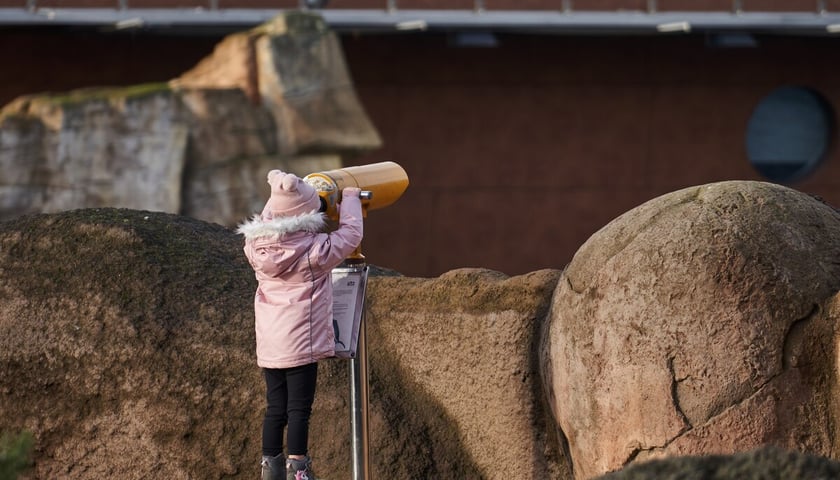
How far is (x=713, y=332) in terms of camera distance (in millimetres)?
4188

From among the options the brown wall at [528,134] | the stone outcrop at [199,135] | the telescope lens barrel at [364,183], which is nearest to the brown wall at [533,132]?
the brown wall at [528,134]

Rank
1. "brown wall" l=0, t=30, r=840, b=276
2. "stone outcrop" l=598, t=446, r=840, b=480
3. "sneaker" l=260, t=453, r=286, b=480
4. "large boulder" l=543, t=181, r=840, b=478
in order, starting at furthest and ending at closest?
Answer: "brown wall" l=0, t=30, r=840, b=276 → "sneaker" l=260, t=453, r=286, b=480 → "large boulder" l=543, t=181, r=840, b=478 → "stone outcrop" l=598, t=446, r=840, b=480

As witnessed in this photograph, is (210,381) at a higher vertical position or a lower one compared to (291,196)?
lower

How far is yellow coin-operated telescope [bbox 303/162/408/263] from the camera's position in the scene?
457cm

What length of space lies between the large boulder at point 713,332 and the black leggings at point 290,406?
0.96 metres

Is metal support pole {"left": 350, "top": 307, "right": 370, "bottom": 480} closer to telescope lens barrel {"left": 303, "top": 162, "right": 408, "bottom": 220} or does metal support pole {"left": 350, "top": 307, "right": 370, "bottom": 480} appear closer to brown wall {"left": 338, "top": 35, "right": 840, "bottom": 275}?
telescope lens barrel {"left": 303, "top": 162, "right": 408, "bottom": 220}

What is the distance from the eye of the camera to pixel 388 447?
17.3 ft

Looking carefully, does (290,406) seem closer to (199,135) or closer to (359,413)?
(359,413)

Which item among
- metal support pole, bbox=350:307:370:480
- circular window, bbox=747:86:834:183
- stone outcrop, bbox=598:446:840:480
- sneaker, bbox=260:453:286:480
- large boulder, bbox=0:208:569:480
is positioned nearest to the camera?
stone outcrop, bbox=598:446:840:480

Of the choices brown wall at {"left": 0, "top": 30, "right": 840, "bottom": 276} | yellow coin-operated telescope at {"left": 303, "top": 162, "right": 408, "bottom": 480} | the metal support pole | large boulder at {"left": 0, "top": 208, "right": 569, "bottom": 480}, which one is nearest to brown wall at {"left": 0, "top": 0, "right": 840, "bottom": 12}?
brown wall at {"left": 0, "top": 30, "right": 840, "bottom": 276}

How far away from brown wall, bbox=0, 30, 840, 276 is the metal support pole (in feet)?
35.1

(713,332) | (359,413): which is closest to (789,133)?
(713,332)

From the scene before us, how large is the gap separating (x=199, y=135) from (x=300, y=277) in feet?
27.3

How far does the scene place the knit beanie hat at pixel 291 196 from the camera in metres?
4.42
